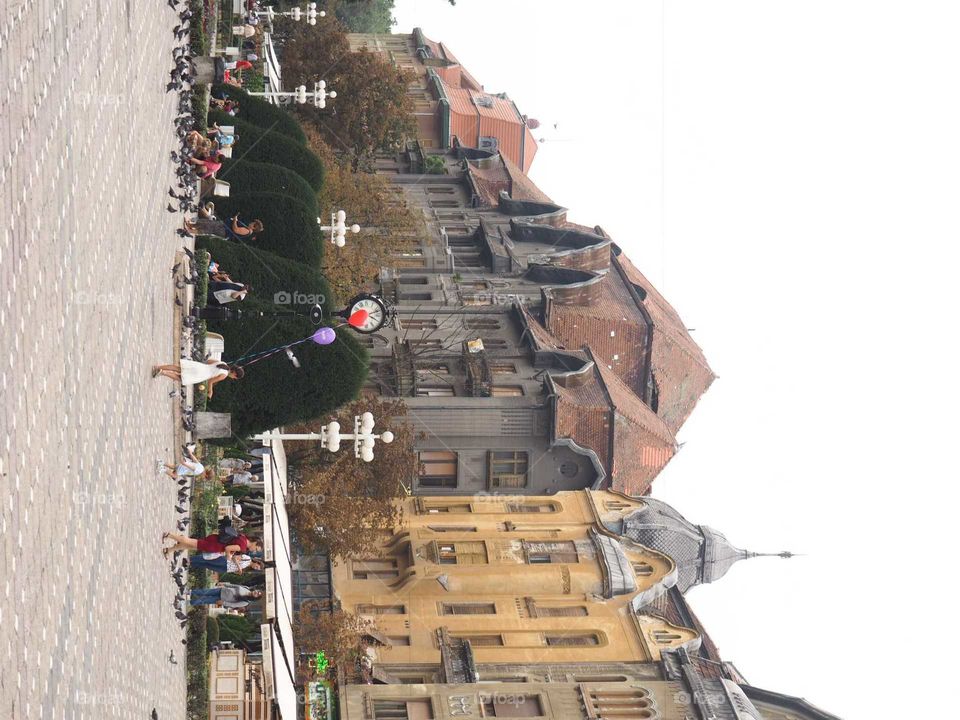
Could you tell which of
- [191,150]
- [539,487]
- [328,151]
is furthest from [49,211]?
[328,151]

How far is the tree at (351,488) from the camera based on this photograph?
47.1 metres

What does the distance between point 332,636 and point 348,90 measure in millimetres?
35738

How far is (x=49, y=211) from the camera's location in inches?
650

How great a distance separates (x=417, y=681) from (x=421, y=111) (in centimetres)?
4831

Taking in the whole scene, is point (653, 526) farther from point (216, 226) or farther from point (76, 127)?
point (76, 127)

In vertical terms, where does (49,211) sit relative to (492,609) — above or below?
above

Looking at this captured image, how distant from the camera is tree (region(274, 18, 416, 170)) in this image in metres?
69.5

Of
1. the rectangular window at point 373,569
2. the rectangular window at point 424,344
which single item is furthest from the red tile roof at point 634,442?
the rectangular window at point 373,569

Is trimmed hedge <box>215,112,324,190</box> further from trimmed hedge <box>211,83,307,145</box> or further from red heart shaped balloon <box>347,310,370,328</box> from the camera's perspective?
red heart shaped balloon <box>347,310,370,328</box>

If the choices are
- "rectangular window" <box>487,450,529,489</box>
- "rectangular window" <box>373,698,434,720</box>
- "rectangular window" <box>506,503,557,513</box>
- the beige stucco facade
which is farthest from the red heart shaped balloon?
"rectangular window" <box>506,503,557,513</box>

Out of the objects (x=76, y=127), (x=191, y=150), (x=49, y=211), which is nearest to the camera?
(x=49, y=211)

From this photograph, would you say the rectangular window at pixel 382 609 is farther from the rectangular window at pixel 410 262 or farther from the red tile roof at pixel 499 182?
the red tile roof at pixel 499 182

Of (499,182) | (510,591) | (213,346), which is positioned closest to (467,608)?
(510,591)

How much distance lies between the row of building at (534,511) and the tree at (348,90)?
4.40 meters
